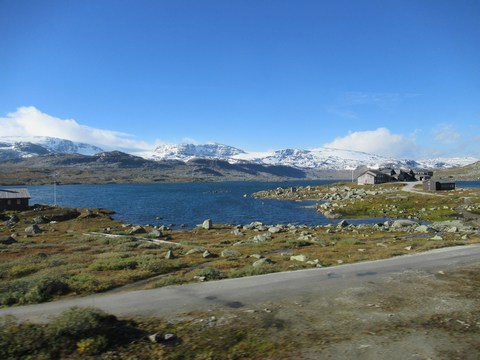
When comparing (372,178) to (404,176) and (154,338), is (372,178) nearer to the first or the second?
(404,176)

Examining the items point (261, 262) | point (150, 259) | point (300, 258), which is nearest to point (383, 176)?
point (300, 258)

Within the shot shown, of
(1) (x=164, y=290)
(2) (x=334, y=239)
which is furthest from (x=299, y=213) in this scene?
(1) (x=164, y=290)

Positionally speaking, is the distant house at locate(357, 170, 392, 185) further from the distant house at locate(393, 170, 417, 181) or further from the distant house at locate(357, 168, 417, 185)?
the distant house at locate(393, 170, 417, 181)

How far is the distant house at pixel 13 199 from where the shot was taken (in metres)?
87.5

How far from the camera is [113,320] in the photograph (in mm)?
13609

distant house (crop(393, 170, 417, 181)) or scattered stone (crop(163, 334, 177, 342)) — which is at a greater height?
distant house (crop(393, 170, 417, 181))

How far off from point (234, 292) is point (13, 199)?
88.5 m

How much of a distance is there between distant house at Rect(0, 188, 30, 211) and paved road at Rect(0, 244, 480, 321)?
8356 centimetres

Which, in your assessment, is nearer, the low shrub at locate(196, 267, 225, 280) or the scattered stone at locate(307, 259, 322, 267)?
the low shrub at locate(196, 267, 225, 280)

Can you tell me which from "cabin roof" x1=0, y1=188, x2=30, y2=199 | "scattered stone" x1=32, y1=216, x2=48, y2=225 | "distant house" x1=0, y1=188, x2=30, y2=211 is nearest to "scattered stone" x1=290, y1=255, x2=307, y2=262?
"scattered stone" x1=32, y1=216, x2=48, y2=225

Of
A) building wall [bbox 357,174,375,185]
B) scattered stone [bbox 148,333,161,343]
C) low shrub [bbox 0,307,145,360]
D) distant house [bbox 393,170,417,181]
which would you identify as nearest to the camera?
low shrub [bbox 0,307,145,360]

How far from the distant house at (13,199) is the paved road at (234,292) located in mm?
83564

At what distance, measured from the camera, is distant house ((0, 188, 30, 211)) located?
87.5 meters

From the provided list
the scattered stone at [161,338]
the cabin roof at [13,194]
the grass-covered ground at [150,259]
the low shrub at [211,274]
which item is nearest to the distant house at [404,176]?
the grass-covered ground at [150,259]
